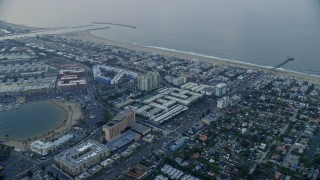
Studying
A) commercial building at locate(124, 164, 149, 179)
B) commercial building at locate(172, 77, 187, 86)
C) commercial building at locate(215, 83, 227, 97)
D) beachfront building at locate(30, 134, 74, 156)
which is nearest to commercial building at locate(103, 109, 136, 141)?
beachfront building at locate(30, 134, 74, 156)

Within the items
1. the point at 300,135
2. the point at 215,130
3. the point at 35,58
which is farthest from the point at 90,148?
the point at 35,58

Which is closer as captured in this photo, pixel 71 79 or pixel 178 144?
pixel 178 144

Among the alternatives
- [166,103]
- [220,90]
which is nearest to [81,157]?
[166,103]

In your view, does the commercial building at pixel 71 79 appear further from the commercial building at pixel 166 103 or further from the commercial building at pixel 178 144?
the commercial building at pixel 178 144

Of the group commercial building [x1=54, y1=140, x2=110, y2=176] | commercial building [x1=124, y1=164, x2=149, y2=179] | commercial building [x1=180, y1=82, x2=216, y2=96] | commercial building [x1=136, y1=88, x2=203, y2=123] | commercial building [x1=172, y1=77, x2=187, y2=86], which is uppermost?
commercial building [x1=172, y1=77, x2=187, y2=86]

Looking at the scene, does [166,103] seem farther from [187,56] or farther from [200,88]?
[187,56]

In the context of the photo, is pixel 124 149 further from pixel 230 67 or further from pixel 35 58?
pixel 35 58

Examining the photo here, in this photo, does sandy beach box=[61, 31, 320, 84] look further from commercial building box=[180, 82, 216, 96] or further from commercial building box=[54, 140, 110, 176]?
commercial building box=[54, 140, 110, 176]
